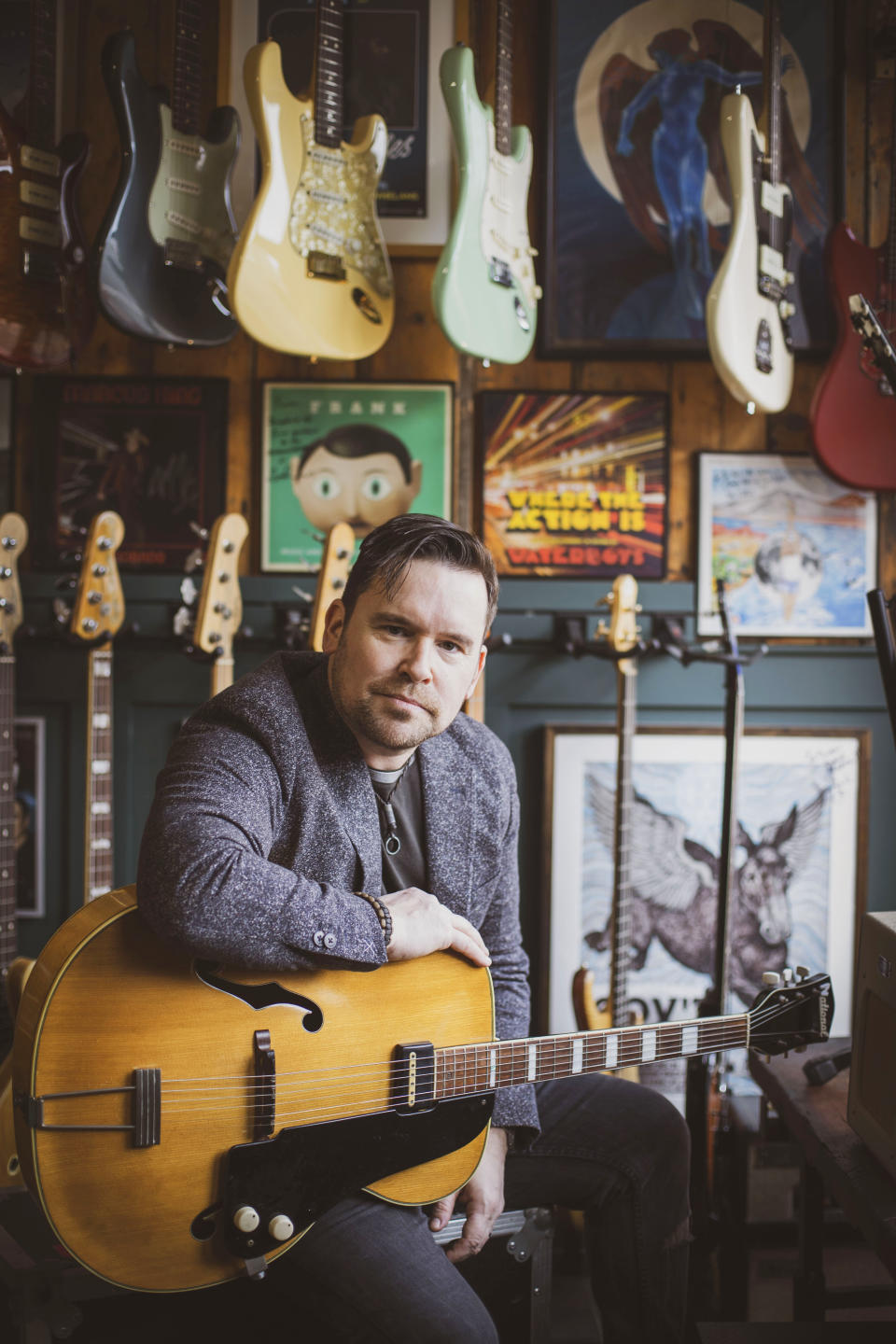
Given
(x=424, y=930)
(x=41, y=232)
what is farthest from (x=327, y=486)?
(x=424, y=930)

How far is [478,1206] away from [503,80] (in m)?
2.21

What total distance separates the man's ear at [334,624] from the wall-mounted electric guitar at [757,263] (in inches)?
44.0

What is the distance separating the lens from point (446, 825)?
5.32ft

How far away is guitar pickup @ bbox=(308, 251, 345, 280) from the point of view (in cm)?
216

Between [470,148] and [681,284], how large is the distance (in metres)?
0.63

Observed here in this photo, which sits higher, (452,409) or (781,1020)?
(452,409)

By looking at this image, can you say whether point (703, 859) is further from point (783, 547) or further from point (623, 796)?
point (783, 547)

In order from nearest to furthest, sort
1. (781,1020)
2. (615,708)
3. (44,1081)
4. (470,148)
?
1. (44,1081)
2. (781,1020)
3. (470,148)
4. (615,708)

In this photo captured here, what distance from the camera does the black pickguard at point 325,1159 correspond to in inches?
49.9

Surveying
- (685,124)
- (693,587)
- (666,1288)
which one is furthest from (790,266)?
(666,1288)

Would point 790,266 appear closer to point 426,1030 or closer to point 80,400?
point 80,400

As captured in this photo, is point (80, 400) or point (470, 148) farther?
point (80, 400)

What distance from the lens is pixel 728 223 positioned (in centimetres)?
250

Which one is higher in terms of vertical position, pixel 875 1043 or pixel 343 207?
pixel 343 207
